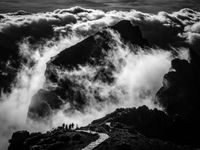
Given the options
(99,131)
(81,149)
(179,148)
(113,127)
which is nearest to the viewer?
(81,149)

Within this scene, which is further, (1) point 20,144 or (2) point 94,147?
(1) point 20,144

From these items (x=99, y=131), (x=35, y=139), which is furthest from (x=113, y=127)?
(x=35, y=139)

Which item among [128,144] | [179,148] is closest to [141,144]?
[128,144]

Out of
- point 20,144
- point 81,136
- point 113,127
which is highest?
point 81,136

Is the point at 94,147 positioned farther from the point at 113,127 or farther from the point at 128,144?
the point at 113,127

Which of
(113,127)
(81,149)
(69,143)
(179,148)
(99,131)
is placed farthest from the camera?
(113,127)

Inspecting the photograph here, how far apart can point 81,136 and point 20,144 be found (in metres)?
54.9

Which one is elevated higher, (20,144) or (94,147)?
(94,147)

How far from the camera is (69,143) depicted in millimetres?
142375

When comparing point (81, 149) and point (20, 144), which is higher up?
point (81, 149)

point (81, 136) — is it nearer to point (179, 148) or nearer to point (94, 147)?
point (94, 147)

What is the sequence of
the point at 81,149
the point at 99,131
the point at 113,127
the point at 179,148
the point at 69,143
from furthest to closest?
the point at 113,127, the point at 99,131, the point at 179,148, the point at 69,143, the point at 81,149

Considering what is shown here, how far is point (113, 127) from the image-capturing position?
183 metres

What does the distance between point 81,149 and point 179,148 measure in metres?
53.4
